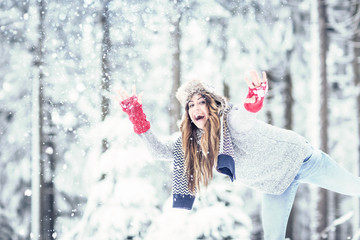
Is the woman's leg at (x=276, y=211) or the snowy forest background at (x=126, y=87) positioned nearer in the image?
the woman's leg at (x=276, y=211)

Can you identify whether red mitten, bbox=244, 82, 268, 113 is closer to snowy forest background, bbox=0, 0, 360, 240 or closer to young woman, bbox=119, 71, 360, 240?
young woman, bbox=119, 71, 360, 240

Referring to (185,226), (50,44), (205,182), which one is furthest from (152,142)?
(50,44)

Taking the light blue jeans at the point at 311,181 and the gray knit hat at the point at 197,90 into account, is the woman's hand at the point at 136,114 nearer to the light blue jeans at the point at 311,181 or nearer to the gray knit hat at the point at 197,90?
the gray knit hat at the point at 197,90

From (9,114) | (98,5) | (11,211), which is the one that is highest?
(98,5)

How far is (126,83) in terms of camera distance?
524 centimetres

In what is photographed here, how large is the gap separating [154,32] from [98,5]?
800 millimetres

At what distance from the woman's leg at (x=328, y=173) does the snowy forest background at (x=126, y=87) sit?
1987 millimetres

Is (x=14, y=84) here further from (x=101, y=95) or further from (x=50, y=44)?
(x=101, y=95)

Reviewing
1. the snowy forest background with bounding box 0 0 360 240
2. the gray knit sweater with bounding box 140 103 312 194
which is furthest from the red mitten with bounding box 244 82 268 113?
the snowy forest background with bounding box 0 0 360 240

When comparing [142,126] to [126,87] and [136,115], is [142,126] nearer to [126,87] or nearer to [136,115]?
[136,115]

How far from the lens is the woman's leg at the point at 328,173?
249cm

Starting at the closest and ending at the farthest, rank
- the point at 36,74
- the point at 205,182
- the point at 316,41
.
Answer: the point at 205,182 → the point at 36,74 → the point at 316,41

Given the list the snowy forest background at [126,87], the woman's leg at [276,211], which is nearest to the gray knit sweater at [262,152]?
the woman's leg at [276,211]

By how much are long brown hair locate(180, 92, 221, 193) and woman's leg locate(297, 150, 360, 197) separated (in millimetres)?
647
